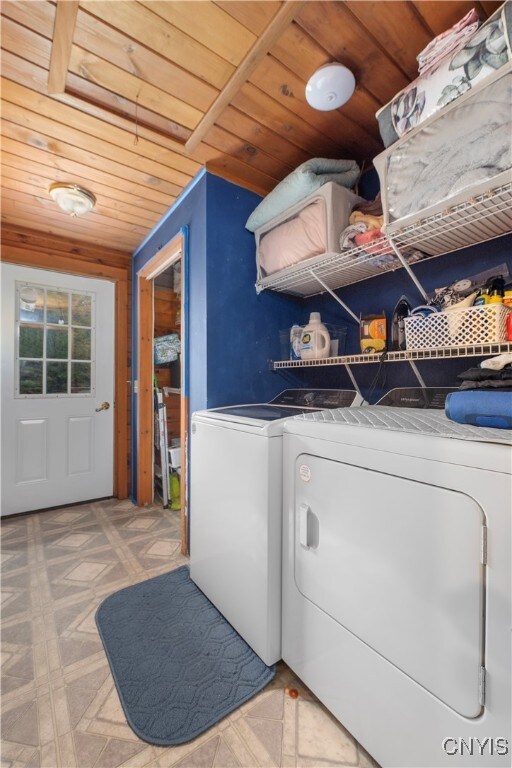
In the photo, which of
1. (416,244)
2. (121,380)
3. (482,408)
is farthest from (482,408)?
(121,380)

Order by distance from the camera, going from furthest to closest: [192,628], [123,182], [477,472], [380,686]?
[123,182], [192,628], [380,686], [477,472]

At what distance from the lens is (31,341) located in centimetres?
279

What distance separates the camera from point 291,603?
120 centimetres

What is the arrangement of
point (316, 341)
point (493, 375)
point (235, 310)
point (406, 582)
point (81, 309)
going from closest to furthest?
point (406, 582)
point (493, 375)
point (316, 341)
point (235, 310)
point (81, 309)

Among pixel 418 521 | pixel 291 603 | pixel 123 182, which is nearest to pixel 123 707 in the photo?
pixel 291 603

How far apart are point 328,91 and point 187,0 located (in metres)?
0.58

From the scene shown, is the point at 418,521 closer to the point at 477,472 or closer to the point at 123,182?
the point at 477,472

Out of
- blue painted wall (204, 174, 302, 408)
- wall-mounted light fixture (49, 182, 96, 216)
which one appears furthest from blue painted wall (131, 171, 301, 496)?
wall-mounted light fixture (49, 182, 96, 216)

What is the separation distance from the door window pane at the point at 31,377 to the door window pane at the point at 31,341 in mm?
71

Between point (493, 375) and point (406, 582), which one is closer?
point (406, 582)

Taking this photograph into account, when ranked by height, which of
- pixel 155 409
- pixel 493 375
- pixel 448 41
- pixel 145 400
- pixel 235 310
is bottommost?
pixel 155 409

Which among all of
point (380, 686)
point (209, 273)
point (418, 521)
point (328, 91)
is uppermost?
point (328, 91)

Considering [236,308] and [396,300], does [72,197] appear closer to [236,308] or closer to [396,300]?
[236,308]

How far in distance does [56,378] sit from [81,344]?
38 centimetres
